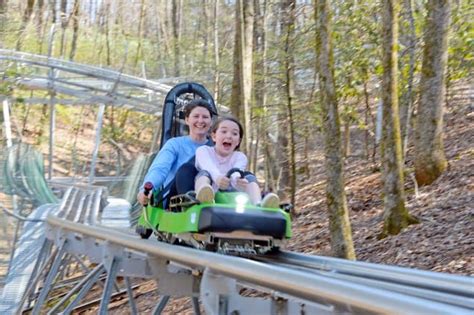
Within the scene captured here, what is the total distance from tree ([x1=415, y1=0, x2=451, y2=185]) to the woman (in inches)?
162

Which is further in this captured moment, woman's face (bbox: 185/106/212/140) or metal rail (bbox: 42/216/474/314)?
woman's face (bbox: 185/106/212/140)

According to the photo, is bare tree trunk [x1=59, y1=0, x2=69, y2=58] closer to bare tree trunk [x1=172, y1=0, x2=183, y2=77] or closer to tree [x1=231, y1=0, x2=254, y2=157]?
bare tree trunk [x1=172, y1=0, x2=183, y2=77]

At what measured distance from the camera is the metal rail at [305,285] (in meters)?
2.10

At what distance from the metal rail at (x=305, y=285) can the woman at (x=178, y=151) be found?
2.14ft

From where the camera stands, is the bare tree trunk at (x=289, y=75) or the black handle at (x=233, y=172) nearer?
the black handle at (x=233, y=172)

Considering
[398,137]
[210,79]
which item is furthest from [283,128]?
[398,137]

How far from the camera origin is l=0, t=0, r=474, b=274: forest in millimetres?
7059

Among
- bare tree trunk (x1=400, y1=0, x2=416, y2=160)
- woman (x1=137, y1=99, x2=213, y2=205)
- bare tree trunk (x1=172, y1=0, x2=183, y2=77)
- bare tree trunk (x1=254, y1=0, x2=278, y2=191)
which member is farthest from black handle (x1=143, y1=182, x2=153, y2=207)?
bare tree trunk (x1=172, y1=0, x2=183, y2=77)

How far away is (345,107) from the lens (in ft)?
50.9

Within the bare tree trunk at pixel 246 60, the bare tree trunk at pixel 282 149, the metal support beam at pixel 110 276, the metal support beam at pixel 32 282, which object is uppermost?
the bare tree trunk at pixel 246 60

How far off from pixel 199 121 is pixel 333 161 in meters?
1.67

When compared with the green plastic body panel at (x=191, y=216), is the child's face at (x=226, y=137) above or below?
above

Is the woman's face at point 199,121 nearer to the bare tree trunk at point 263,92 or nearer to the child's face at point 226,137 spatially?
the child's face at point 226,137

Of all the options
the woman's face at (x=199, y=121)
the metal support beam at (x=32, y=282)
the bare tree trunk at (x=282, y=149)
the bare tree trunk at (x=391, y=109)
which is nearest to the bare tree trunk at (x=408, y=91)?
the bare tree trunk at (x=391, y=109)
